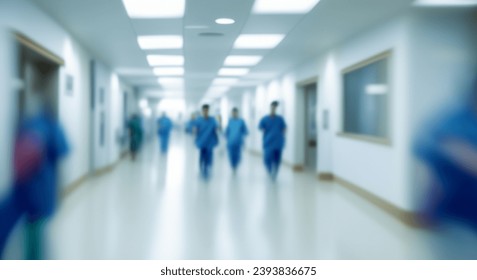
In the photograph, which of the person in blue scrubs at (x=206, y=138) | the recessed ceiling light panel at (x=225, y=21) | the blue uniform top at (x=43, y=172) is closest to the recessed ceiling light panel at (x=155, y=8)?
the recessed ceiling light panel at (x=225, y=21)

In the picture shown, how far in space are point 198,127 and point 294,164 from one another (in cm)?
306

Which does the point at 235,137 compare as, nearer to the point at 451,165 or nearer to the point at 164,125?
the point at 164,125

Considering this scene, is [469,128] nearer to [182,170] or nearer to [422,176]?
[422,176]

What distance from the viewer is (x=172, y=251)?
394 centimetres

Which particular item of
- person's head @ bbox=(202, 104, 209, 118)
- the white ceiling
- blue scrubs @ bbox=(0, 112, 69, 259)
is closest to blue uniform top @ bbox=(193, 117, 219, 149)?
person's head @ bbox=(202, 104, 209, 118)

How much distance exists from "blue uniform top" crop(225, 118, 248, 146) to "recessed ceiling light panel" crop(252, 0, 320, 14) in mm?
4211

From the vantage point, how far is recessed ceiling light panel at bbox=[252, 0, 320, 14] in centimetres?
516

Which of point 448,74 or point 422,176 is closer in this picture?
point 422,176

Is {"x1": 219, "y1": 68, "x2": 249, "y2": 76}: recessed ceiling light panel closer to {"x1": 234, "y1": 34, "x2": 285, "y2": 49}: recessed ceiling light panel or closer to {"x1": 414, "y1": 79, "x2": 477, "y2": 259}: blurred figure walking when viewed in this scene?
{"x1": 234, "y1": 34, "x2": 285, "y2": 49}: recessed ceiling light panel

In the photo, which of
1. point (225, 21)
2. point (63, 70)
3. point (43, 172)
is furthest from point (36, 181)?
point (63, 70)

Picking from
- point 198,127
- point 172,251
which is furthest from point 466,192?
point 198,127

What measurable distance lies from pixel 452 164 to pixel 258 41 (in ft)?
18.8

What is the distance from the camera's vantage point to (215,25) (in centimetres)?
625

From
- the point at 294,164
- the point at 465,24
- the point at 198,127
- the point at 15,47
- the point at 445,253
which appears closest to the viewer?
the point at 445,253
